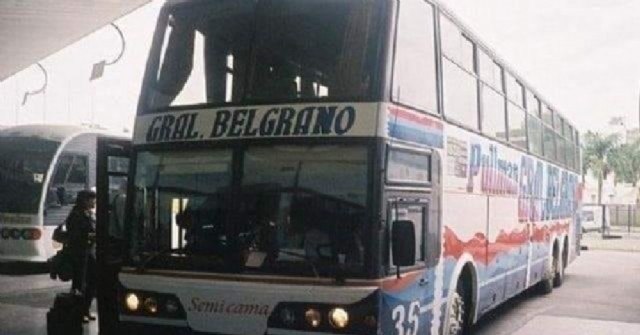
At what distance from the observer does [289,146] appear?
5328 mm

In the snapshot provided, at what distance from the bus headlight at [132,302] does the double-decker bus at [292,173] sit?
2 cm

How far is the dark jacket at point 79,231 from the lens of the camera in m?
9.17

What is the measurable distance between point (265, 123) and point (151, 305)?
1.72m

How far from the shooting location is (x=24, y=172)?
14.6m

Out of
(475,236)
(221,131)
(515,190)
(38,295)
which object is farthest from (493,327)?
(38,295)

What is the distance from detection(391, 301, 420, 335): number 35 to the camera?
17.6 ft

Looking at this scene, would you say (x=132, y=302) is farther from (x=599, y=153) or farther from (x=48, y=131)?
(x=599, y=153)

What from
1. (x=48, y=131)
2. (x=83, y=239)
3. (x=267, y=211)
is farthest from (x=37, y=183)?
(x=267, y=211)

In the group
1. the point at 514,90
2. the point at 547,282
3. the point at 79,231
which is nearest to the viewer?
the point at 79,231

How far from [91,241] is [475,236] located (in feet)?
16.8

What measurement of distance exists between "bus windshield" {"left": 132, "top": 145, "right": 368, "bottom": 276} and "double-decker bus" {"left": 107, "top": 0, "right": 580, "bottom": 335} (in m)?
0.01

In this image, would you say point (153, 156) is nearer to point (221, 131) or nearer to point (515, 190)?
point (221, 131)

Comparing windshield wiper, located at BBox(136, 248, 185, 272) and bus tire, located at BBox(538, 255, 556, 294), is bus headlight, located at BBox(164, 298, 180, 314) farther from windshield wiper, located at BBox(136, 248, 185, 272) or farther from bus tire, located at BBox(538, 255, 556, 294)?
bus tire, located at BBox(538, 255, 556, 294)

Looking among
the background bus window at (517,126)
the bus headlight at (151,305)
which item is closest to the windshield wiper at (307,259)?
the bus headlight at (151,305)
